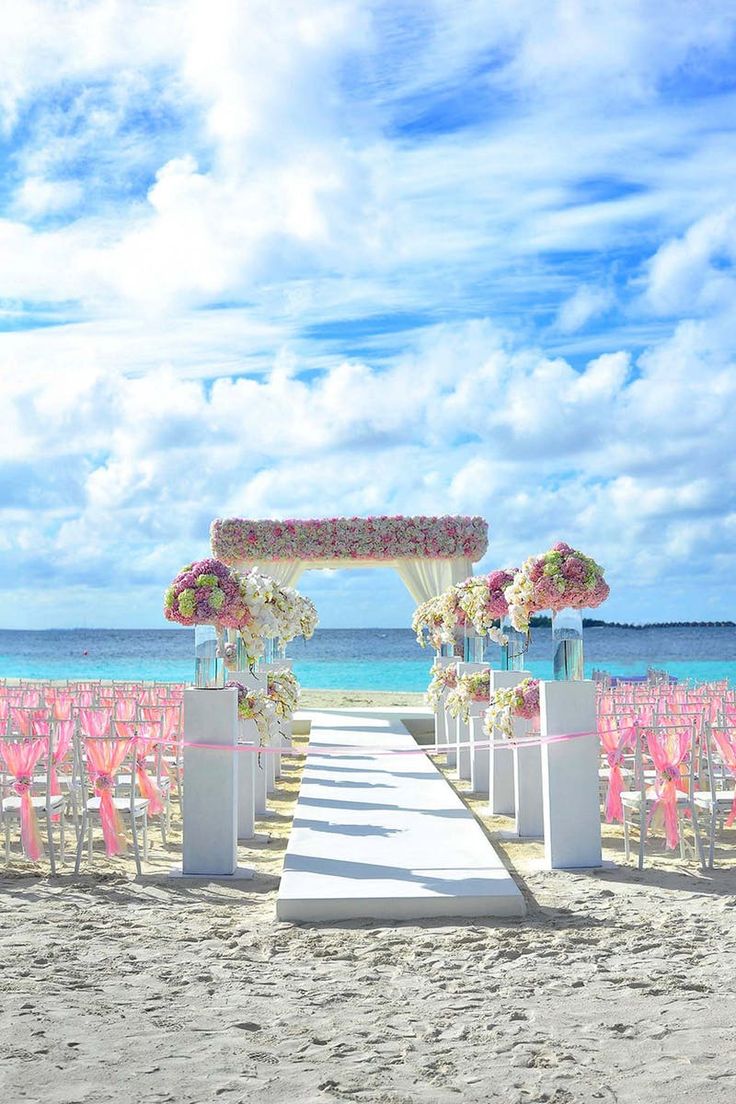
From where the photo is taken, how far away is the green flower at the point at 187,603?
7.11 meters

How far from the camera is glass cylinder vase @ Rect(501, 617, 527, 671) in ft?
30.9

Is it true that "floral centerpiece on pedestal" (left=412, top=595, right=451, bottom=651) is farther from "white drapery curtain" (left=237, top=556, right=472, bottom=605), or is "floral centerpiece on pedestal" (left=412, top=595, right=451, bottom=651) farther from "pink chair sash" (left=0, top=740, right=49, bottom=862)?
"pink chair sash" (left=0, top=740, right=49, bottom=862)

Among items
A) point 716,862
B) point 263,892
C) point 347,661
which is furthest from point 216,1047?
point 347,661

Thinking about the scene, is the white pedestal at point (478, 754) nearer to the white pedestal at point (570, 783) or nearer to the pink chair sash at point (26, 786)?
the white pedestal at point (570, 783)

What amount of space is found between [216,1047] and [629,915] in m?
2.56

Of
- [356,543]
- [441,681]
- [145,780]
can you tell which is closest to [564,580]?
[145,780]

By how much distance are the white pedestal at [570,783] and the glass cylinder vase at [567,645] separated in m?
0.19

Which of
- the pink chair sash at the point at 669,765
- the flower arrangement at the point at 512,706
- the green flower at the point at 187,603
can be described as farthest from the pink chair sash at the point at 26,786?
the pink chair sash at the point at 669,765

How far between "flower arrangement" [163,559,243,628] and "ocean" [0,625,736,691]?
2807 cm

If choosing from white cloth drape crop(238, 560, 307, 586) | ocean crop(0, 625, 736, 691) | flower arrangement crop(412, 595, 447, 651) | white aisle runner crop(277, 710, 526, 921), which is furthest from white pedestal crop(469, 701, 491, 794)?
ocean crop(0, 625, 736, 691)

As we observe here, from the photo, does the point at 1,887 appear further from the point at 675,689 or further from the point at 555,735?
the point at 675,689

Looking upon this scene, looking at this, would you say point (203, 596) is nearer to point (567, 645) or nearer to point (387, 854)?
point (387, 854)

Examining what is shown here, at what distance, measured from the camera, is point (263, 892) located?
20.1 ft

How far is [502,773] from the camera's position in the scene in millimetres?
8945
